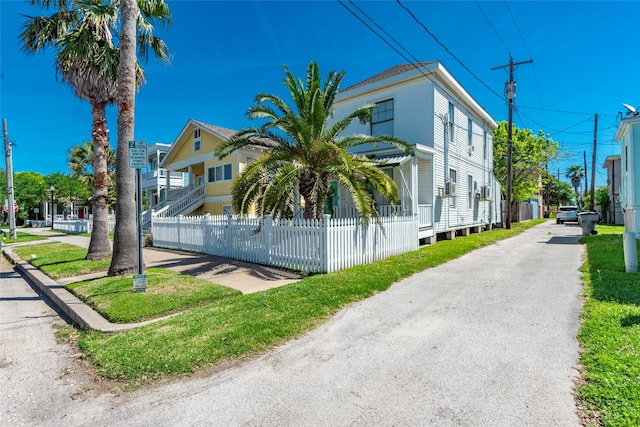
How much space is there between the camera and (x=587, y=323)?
14.7 ft

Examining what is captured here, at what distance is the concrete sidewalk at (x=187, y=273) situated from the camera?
17.3 feet

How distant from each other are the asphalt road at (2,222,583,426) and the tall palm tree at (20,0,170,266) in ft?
29.0

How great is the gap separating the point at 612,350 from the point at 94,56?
13.7 m

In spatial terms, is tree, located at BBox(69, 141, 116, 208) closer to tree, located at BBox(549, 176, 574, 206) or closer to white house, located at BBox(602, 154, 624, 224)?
white house, located at BBox(602, 154, 624, 224)

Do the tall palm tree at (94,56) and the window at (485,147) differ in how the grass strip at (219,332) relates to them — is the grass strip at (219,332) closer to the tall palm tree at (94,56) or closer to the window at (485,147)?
the tall palm tree at (94,56)

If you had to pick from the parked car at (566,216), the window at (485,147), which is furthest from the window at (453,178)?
the parked car at (566,216)

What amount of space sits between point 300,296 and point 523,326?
3332mm

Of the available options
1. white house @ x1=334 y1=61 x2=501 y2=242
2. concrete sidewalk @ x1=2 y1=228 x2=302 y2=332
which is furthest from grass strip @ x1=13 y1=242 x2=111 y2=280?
white house @ x1=334 y1=61 x2=501 y2=242

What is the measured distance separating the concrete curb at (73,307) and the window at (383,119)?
12.8 metres

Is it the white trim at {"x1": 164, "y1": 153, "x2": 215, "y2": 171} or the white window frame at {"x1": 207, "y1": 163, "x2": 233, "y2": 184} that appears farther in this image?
the white trim at {"x1": 164, "y1": 153, "x2": 215, "y2": 171}

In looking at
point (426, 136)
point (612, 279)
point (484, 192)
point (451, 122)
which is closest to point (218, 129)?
point (426, 136)

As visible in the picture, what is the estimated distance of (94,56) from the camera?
1055 centimetres

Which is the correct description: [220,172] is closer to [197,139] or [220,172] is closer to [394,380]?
[197,139]

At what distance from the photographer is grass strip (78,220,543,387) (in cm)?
366
